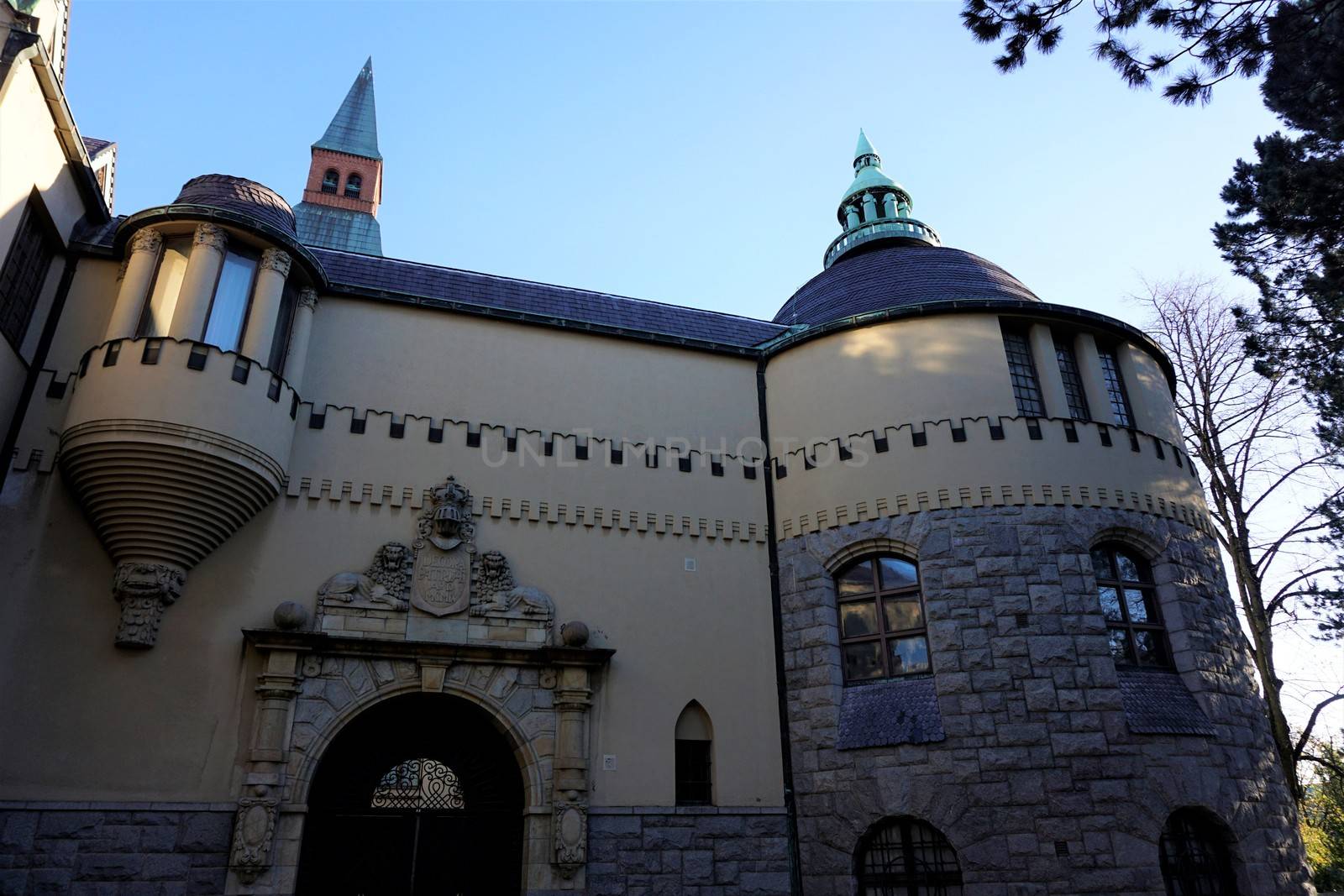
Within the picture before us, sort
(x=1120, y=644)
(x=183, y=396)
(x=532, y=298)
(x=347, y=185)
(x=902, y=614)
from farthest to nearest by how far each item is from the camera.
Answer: (x=347, y=185) → (x=532, y=298) → (x=902, y=614) → (x=1120, y=644) → (x=183, y=396)

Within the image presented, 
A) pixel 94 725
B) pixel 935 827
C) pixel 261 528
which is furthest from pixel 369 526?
pixel 935 827

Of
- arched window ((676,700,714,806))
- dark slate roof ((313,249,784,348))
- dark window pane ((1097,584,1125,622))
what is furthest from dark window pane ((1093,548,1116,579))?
dark slate roof ((313,249,784,348))

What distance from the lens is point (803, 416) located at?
45.1ft

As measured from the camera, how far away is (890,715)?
11055 millimetres

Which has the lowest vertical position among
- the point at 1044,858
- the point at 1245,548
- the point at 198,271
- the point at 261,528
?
the point at 1044,858

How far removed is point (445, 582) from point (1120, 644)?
8808mm

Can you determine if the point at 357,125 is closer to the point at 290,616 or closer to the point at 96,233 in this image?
the point at 96,233

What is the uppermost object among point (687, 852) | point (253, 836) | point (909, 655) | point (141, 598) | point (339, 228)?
point (339, 228)

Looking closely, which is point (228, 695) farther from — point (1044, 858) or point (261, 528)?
point (1044, 858)

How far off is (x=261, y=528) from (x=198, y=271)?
3310mm

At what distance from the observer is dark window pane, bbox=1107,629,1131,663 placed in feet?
37.1

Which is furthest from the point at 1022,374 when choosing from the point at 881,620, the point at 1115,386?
the point at 881,620

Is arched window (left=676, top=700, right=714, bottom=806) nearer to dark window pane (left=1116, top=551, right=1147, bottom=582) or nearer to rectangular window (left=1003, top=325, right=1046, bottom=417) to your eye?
dark window pane (left=1116, top=551, right=1147, bottom=582)

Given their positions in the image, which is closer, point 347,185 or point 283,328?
point 283,328
